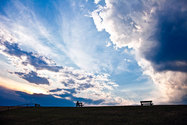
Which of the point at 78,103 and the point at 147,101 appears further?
the point at 78,103

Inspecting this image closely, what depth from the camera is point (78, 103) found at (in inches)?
1262
